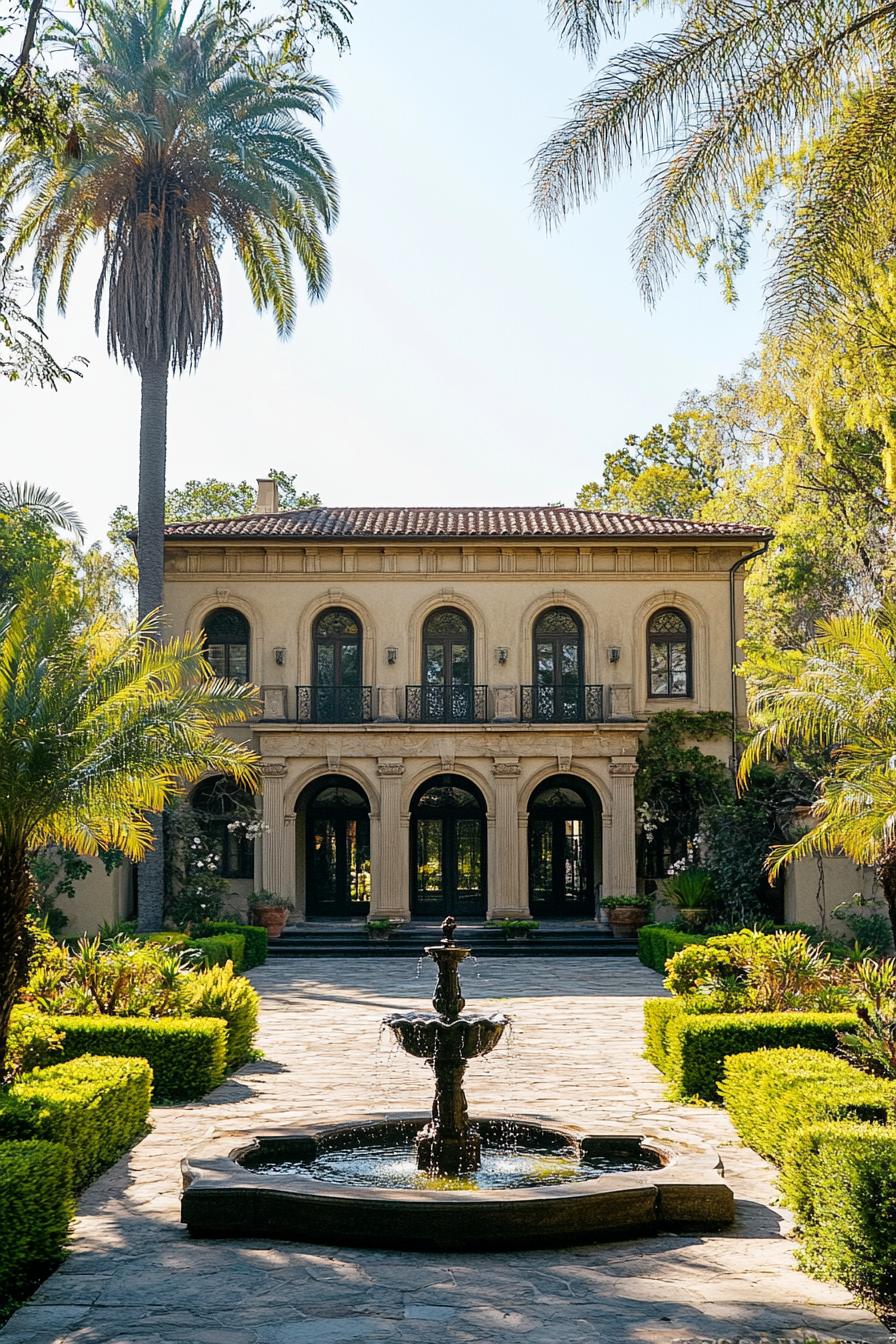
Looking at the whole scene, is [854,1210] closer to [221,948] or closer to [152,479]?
[221,948]

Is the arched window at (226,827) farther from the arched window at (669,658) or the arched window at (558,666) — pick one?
the arched window at (669,658)

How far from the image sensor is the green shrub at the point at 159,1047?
453 inches

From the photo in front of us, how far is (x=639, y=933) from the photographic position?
24469 mm

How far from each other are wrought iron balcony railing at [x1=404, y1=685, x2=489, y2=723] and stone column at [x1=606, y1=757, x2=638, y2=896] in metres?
3.17

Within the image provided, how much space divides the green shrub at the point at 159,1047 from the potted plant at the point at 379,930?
14.6 m

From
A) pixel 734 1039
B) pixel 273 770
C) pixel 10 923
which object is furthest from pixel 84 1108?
pixel 273 770

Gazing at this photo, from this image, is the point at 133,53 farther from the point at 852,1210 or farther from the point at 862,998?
the point at 852,1210

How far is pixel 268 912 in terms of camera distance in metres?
26.8

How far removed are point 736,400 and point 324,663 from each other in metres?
14.3

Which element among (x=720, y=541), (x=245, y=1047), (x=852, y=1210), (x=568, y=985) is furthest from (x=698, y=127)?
(x=720, y=541)

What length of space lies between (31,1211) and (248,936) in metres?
16.9

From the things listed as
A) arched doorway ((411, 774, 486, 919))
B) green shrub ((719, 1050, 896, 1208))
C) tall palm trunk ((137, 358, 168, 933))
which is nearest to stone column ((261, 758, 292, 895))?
arched doorway ((411, 774, 486, 919))

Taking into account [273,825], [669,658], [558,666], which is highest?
[669,658]

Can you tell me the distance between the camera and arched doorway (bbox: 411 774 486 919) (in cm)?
3022
